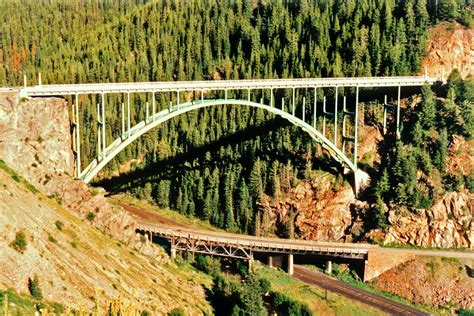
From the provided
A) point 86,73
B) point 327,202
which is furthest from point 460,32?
point 86,73

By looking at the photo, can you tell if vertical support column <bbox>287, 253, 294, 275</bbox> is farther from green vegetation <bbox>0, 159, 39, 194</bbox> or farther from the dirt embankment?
green vegetation <bbox>0, 159, 39, 194</bbox>

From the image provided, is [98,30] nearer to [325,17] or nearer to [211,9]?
[211,9]

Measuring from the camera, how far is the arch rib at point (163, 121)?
270 feet

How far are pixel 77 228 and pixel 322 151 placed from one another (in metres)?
42.3

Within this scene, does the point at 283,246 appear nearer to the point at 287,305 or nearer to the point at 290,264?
the point at 290,264

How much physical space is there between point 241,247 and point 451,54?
42782 mm

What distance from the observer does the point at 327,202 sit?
98875mm

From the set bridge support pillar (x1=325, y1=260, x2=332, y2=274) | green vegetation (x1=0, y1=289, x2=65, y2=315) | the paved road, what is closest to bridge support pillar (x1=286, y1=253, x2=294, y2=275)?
the paved road

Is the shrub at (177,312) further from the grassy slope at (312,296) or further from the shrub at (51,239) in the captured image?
the grassy slope at (312,296)

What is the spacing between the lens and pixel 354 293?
85125 millimetres

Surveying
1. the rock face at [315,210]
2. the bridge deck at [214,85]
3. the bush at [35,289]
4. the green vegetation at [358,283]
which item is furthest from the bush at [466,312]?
the bush at [35,289]

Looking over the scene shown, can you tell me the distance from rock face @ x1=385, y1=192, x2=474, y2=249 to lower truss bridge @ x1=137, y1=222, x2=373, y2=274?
5.92 m

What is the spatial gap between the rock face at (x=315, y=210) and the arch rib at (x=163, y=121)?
4.16 metres

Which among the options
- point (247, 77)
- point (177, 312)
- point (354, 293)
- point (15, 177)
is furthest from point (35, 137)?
point (247, 77)
